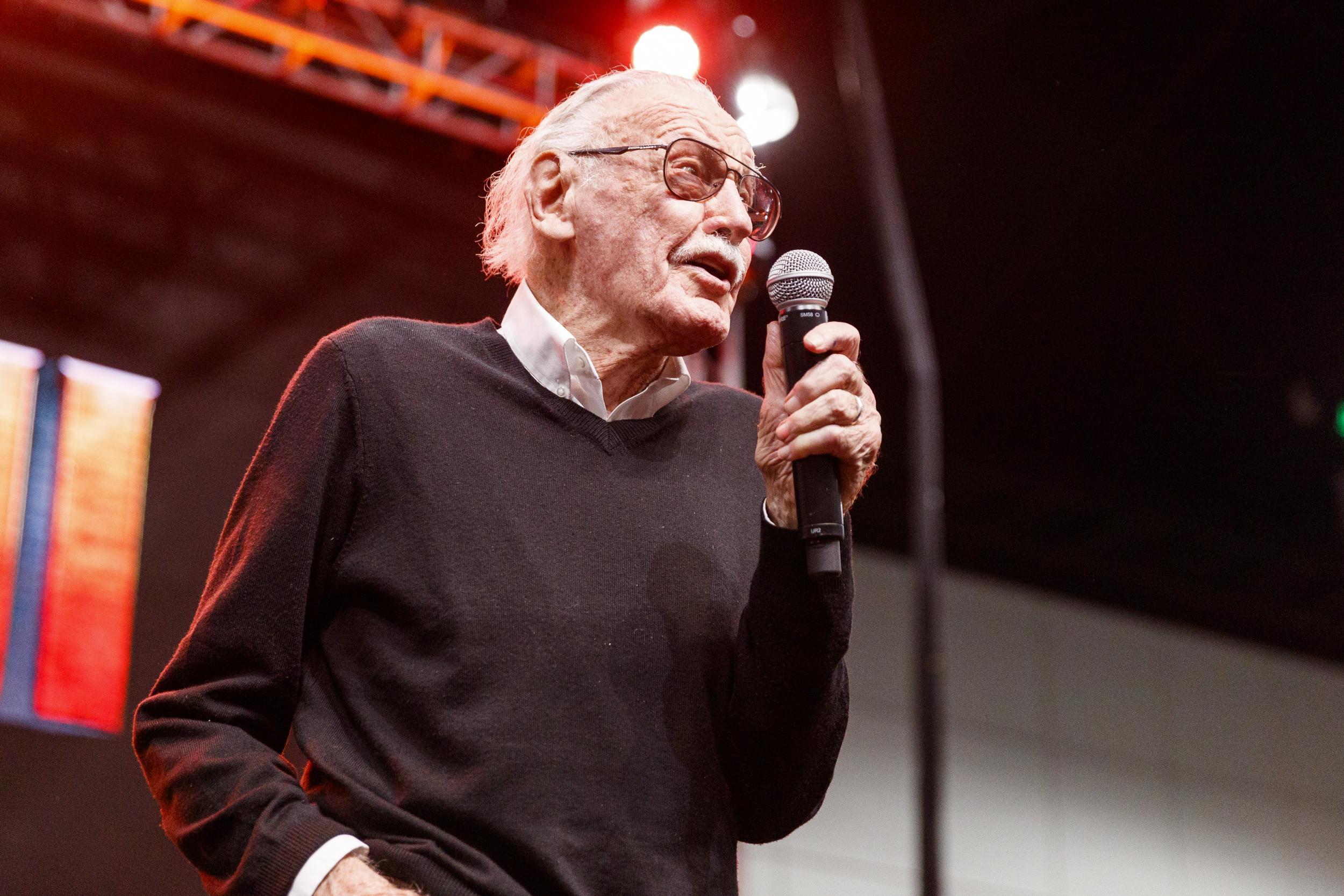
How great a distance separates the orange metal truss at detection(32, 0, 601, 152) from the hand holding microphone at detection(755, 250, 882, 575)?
3.10m

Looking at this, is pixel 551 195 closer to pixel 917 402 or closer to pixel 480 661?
pixel 480 661

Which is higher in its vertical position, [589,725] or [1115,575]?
[1115,575]

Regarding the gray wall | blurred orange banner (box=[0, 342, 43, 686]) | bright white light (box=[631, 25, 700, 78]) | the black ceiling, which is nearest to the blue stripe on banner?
blurred orange banner (box=[0, 342, 43, 686])

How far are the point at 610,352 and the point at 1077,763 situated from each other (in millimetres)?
5630

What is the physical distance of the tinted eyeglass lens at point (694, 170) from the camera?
64.9 inches

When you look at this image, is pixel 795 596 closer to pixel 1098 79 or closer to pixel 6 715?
pixel 6 715

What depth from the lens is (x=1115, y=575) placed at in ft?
22.6

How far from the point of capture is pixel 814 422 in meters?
1.24

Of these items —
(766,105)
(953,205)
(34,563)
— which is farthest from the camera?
(953,205)

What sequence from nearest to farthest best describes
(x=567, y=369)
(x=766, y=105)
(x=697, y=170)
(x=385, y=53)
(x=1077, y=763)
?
1. (x=567, y=369)
2. (x=697, y=170)
3. (x=766, y=105)
4. (x=385, y=53)
5. (x=1077, y=763)

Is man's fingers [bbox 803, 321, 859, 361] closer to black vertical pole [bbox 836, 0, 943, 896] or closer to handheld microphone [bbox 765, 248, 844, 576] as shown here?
handheld microphone [bbox 765, 248, 844, 576]

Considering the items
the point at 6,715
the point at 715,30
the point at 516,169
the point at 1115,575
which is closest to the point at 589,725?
the point at 516,169

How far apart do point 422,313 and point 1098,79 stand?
2.35 meters

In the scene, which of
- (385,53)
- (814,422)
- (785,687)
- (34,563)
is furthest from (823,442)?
(385,53)
